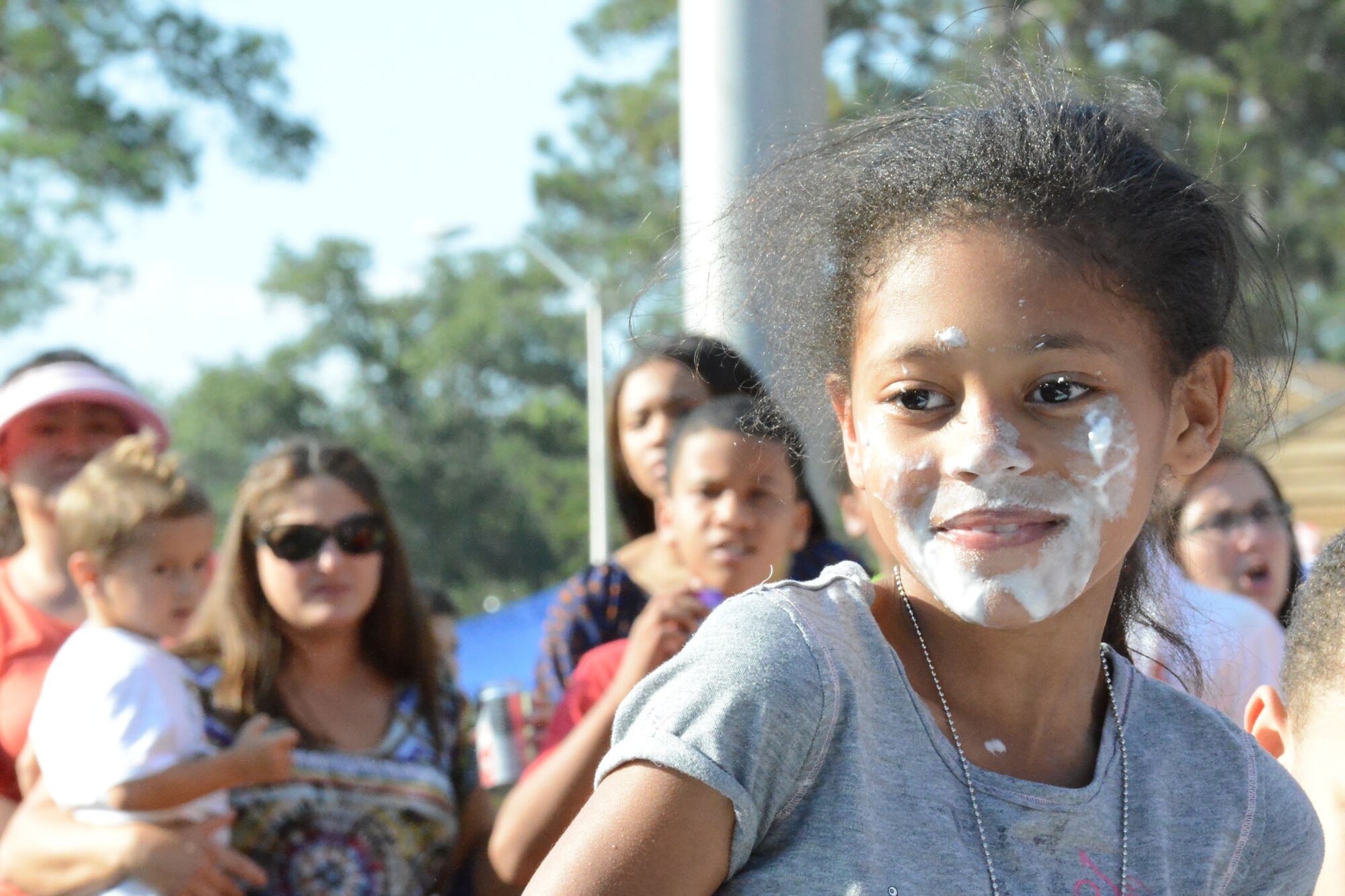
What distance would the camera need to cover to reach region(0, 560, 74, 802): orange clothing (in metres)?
3.34

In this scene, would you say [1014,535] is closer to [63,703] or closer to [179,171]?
[63,703]

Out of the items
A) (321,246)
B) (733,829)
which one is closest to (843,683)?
(733,829)

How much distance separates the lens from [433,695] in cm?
340

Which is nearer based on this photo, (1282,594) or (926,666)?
(926,666)

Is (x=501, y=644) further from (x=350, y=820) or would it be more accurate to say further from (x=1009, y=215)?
(x=1009, y=215)

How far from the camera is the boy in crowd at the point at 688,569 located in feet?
8.73

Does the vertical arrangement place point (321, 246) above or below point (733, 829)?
above

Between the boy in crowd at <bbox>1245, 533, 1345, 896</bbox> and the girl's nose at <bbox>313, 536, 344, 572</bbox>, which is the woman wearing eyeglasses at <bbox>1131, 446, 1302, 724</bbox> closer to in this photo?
the boy in crowd at <bbox>1245, 533, 1345, 896</bbox>

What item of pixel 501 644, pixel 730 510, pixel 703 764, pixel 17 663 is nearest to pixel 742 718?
pixel 703 764

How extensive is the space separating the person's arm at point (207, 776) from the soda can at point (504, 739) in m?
0.93

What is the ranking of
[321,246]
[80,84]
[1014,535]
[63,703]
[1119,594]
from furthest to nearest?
[321,246]
[80,84]
[63,703]
[1119,594]
[1014,535]

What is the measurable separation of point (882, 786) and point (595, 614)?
205cm

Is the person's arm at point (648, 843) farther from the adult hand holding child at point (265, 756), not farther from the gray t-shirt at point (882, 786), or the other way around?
the adult hand holding child at point (265, 756)

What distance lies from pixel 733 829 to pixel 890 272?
635 mm
